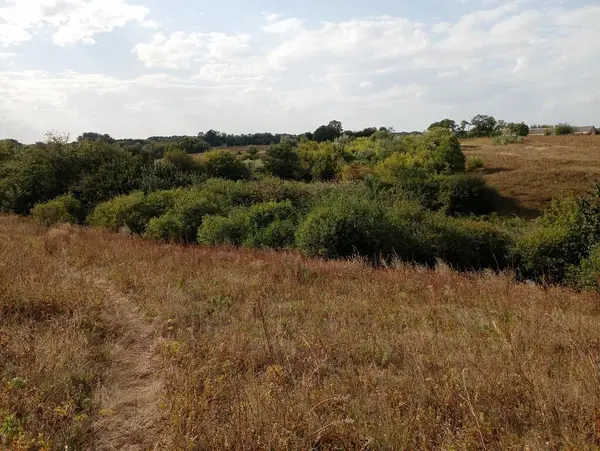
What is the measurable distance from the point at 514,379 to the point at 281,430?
6.36 feet

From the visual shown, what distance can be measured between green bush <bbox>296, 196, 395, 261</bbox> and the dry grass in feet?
62.7

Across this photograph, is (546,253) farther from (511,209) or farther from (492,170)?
(492,170)

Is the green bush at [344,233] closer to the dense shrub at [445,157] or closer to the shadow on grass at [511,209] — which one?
the shadow on grass at [511,209]

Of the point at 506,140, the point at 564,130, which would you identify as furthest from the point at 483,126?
the point at 506,140

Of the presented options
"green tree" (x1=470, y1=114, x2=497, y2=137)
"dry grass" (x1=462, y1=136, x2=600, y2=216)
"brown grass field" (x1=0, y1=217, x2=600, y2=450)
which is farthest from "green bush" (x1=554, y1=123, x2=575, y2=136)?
"brown grass field" (x1=0, y1=217, x2=600, y2=450)

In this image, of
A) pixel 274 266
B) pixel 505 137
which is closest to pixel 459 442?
pixel 274 266

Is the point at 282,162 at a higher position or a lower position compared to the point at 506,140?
lower

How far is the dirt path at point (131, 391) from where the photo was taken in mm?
3161

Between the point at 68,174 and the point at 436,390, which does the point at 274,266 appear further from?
the point at 68,174

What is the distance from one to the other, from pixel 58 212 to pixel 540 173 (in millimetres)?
38215

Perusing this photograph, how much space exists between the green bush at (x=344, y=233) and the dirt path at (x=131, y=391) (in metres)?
9.37

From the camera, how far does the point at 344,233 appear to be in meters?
14.9

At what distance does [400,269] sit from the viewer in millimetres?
9289

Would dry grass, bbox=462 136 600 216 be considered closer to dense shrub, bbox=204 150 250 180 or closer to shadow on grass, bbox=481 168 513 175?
shadow on grass, bbox=481 168 513 175
